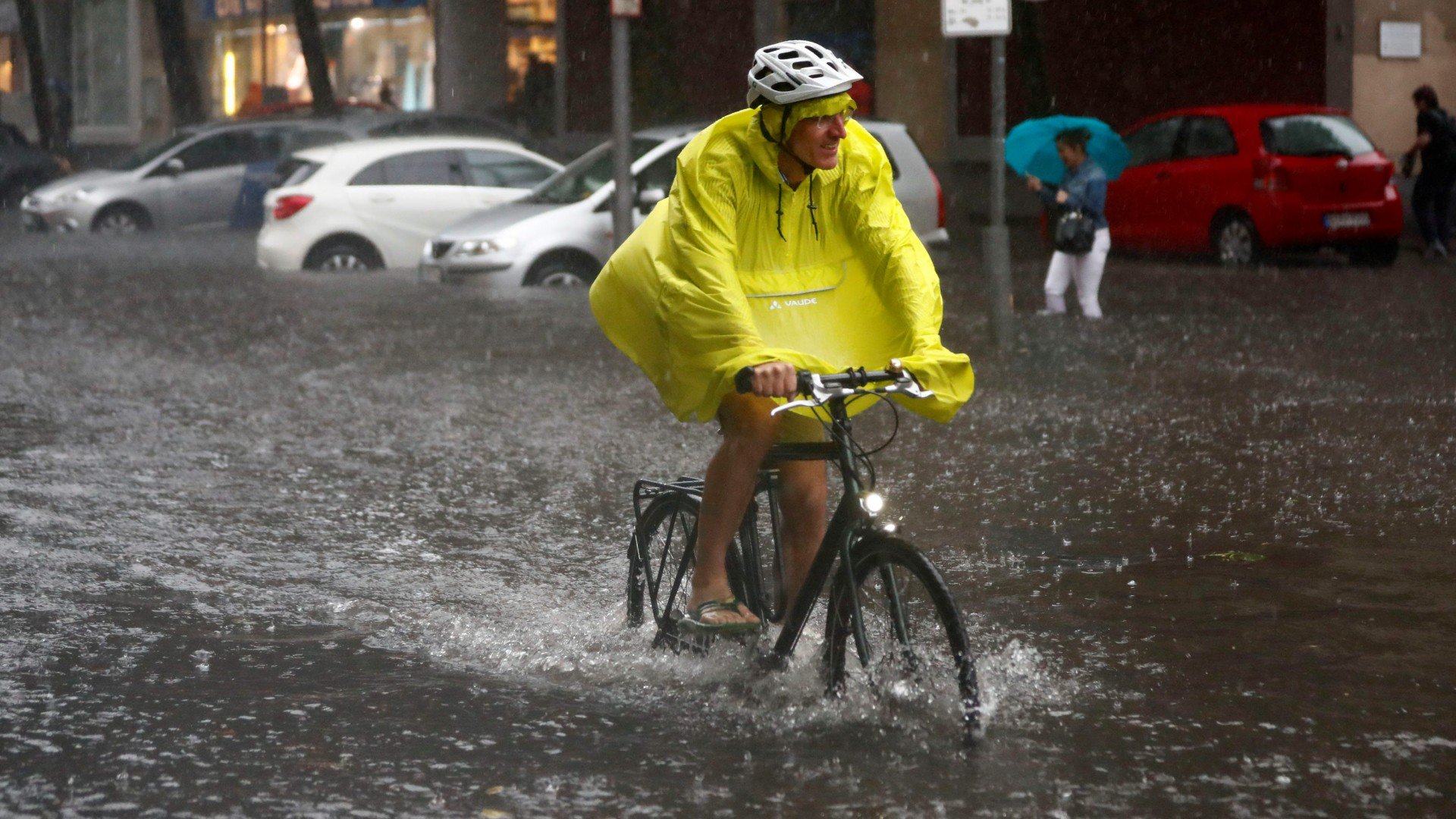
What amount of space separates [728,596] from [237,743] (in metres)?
1.23

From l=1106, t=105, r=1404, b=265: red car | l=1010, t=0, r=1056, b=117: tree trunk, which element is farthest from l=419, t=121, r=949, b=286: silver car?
l=1010, t=0, r=1056, b=117: tree trunk

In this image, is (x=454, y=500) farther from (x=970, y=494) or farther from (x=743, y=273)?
(x=743, y=273)

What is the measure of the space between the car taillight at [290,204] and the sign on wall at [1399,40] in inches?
557

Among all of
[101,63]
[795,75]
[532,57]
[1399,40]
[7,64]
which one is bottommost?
[795,75]

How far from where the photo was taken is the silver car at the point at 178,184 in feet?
85.9

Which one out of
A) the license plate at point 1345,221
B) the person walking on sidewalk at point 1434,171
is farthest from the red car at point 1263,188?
the person walking on sidewalk at point 1434,171

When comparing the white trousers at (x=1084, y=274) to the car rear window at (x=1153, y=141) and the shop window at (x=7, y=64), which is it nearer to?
the car rear window at (x=1153, y=141)

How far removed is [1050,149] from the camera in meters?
14.9

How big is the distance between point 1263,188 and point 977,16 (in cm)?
761

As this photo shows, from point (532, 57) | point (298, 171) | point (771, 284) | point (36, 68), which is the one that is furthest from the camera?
point (36, 68)

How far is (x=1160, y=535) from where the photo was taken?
23.6ft

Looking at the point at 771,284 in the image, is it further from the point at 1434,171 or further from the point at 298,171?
the point at 1434,171

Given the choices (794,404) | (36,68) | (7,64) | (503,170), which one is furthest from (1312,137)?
(7,64)

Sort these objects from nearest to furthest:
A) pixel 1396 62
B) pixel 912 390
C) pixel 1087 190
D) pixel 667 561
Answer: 1. pixel 912 390
2. pixel 667 561
3. pixel 1087 190
4. pixel 1396 62
